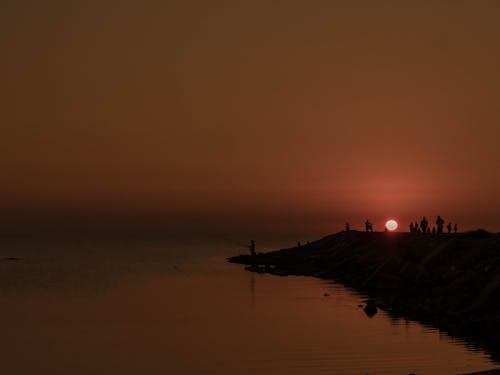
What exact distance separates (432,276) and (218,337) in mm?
21242

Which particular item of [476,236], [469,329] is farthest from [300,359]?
[476,236]

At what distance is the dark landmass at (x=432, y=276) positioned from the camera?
137 feet

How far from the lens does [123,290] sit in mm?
72375

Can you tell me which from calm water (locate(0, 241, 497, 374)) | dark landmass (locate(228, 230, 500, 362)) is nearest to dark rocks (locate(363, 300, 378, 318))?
dark landmass (locate(228, 230, 500, 362))

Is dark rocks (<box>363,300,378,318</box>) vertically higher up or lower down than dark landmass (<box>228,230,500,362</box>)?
lower down

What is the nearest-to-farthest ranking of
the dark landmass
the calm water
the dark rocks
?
the calm water → the dark landmass → the dark rocks

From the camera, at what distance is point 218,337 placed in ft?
129

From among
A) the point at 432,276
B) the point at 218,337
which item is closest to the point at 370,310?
the point at 432,276

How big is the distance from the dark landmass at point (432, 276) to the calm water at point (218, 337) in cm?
214

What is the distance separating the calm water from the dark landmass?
2138 millimetres

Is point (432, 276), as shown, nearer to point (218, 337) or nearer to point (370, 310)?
point (370, 310)

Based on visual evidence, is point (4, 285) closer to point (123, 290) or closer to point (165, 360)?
point (123, 290)

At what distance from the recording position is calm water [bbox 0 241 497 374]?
3180cm

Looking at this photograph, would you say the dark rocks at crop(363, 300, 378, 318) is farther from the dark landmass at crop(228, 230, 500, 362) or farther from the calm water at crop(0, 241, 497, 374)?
the calm water at crop(0, 241, 497, 374)
